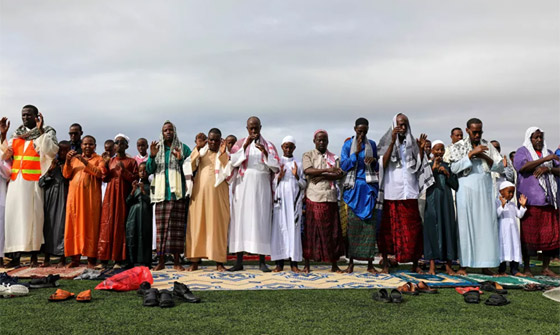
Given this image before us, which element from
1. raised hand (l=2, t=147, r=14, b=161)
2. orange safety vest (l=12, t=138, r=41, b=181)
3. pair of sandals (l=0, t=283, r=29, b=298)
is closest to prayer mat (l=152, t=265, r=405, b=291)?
pair of sandals (l=0, t=283, r=29, b=298)

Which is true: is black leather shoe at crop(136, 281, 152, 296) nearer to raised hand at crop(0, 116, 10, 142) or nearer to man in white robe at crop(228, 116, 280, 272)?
man in white robe at crop(228, 116, 280, 272)

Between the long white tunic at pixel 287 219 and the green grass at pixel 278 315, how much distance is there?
2.06m

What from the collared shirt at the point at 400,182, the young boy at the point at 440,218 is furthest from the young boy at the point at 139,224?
the young boy at the point at 440,218

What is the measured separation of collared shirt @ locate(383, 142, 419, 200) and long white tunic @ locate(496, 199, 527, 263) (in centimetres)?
161

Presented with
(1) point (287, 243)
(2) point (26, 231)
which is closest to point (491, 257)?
(1) point (287, 243)

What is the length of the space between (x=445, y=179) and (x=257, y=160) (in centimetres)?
313

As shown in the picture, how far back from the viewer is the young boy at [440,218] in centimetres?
715

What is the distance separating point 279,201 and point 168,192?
6.09 feet

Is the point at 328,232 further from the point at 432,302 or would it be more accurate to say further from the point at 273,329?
the point at 273,329

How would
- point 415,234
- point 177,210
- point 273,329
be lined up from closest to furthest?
point 273,329 → point 415,234 → point 177,210

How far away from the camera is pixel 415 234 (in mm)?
7055

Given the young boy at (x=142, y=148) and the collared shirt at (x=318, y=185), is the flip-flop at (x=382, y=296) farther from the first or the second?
the young boy at (x=142, y=148)

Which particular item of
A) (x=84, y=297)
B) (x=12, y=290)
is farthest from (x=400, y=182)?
(x=12, y=290)

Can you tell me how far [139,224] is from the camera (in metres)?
7.41
